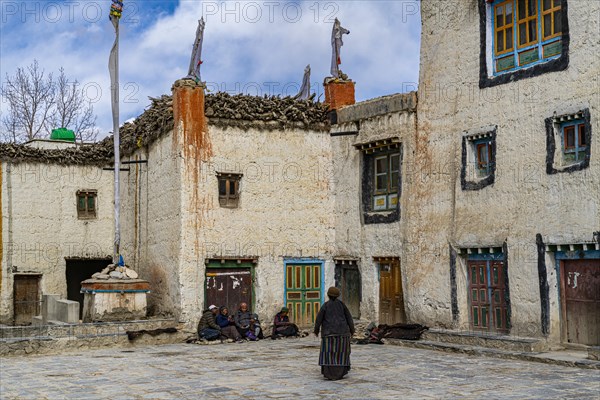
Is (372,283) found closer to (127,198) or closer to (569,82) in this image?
(569,82)

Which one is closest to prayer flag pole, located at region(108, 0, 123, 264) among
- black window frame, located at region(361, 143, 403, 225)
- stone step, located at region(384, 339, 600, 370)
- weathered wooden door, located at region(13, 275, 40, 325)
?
weathered wooden door, located at region(13, 275, 40, 325)

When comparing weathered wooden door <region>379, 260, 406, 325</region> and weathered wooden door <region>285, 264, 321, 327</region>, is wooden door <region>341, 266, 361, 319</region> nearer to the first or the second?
weathered wooden door <region>285, 264, 321, 327</region>

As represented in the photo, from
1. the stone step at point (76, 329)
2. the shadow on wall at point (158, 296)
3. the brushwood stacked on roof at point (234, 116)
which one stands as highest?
the brushwood stacked on roof at point (234, 116)

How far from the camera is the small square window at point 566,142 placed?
13.6 m

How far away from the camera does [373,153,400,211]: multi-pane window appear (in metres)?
17.5

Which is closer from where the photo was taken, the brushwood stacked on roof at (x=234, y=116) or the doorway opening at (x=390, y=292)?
the doorway opening at (x=390, y=292)

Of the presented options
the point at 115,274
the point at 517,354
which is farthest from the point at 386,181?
the point at 115,274

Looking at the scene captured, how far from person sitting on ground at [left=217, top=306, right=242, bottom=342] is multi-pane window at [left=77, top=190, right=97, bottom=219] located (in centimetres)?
731

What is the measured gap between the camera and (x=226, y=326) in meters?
17.0

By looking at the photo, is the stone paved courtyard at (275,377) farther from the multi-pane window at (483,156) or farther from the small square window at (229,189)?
the small square window at (229,189)

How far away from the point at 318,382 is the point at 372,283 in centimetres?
701

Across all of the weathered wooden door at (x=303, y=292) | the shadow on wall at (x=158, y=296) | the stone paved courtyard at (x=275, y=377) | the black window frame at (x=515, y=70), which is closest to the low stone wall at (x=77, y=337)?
the stone paved courtyard at (x=275, y=377)

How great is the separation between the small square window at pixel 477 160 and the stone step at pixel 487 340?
119 inches

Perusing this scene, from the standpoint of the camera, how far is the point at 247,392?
400 inches
